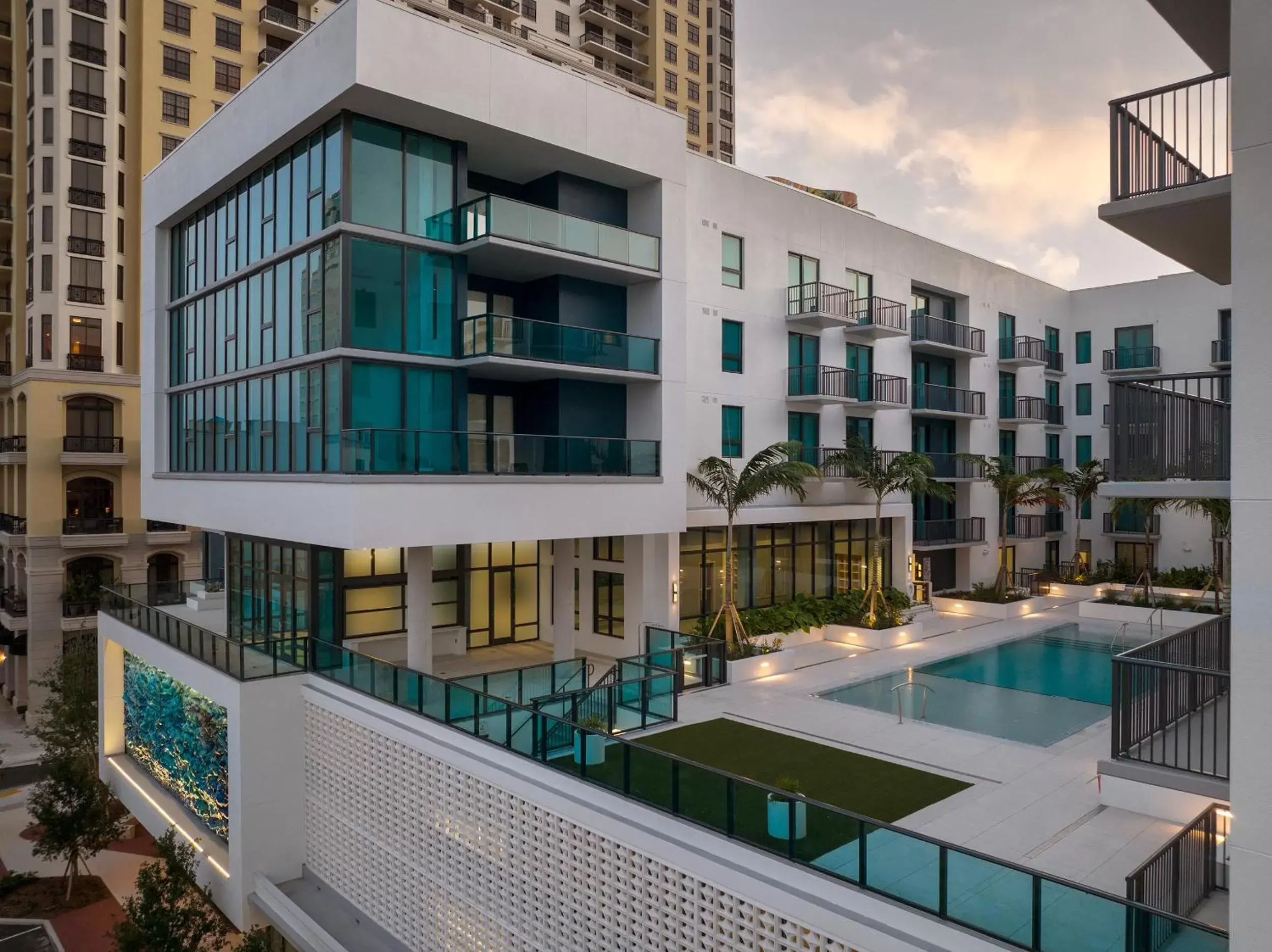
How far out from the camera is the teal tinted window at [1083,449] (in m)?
38.7

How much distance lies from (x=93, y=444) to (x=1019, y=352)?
37074 millimetres

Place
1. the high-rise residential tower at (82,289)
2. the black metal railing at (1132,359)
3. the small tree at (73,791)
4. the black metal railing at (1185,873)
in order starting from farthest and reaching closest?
the black metal railing at (1132,359)
the high-rise residential tower at (82,289)
the small tree at (73,791)
the black metal railing at (1185,873)

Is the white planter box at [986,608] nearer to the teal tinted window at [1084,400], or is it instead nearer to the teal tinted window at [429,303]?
the teal tinted window at [1084,400]

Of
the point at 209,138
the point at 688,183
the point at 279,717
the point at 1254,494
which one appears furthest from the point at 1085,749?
the point at 209,138

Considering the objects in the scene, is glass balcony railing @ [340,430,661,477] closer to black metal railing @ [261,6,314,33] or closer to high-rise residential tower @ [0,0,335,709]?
high-rise residential tower @ [0,0,335,709]

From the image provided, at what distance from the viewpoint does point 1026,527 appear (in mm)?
35281

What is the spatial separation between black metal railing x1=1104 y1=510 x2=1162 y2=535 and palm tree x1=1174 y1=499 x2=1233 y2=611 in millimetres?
1290

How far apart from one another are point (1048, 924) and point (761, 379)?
63.2ft

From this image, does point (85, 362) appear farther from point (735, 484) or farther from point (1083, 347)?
point (1083, 347)

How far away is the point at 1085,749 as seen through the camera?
49.7 ft

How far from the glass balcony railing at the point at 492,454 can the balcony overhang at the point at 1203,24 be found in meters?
12.4

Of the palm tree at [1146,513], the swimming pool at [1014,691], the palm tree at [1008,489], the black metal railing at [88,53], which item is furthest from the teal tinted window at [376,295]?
the black metal railing at [88,53]

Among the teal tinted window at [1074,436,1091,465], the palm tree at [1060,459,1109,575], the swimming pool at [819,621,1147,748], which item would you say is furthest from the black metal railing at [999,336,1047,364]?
the swimming pool at [819,621,1147,748]

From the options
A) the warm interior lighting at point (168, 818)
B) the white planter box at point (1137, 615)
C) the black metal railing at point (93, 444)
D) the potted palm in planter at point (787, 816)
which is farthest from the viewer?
the black metal railing at point (93, 444)
